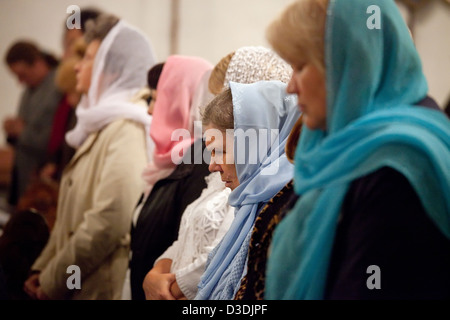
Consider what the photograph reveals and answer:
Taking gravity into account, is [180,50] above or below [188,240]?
above

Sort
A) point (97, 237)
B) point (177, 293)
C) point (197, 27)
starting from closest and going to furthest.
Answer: point (177, 293)
point (97, 237)
point (197, 27)

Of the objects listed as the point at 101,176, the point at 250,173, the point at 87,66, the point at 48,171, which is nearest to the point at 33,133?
the point at 48,171

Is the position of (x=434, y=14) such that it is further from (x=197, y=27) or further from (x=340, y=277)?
(x=340, y=277)

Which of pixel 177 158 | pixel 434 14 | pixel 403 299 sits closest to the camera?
pixel 403 299

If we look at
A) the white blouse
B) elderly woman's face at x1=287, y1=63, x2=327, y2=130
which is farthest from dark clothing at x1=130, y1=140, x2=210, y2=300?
elderly woman's face at x1=287, y1=63, x2=327, y2=130

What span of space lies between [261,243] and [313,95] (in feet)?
1.34

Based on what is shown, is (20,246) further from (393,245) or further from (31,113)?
(393,245)

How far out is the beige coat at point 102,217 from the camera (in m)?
2.74

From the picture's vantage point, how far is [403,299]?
3.90 feet

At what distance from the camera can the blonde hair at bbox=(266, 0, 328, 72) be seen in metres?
1.27

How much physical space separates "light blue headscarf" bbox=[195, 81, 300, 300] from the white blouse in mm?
144

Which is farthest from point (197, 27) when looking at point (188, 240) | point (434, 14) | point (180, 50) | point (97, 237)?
point (188, 240)

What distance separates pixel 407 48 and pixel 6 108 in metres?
5.71

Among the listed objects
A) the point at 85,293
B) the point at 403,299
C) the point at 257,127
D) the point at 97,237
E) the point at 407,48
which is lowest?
the point at 85,293
